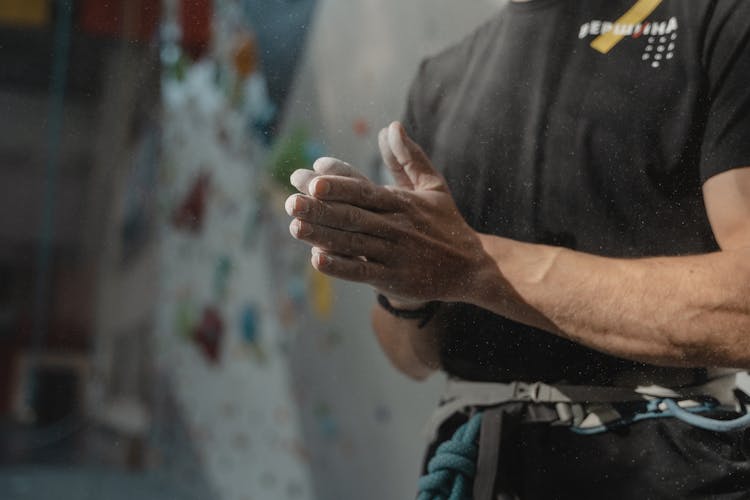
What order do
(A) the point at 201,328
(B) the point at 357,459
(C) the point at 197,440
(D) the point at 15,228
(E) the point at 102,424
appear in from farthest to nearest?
1. (D) the point at 15,228
2. (E) the point at 102,424
3. (A) the point at 201,328
4. (C) the point at 197,440
5. (B) the point at 357,459

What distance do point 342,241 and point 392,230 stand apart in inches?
1.0

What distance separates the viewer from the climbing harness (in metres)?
0.43

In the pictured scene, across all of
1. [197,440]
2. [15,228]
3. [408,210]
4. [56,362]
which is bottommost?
[56,362]

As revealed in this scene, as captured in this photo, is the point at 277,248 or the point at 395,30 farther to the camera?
the point at 277,248

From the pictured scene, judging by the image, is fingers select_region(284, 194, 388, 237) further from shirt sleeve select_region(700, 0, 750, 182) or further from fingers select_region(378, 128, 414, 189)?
shirt sleeve select_region(700, 0, 750, 182)

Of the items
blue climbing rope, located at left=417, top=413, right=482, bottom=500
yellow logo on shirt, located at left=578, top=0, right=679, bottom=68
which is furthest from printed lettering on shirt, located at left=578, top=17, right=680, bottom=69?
blue climbing rope, located at left=417, top=413, right=482, bottom=500

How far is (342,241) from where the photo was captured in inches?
15.3

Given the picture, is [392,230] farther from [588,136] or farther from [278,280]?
[278,280]

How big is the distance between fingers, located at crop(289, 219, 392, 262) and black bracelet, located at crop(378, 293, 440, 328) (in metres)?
0.06

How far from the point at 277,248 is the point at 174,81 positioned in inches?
22.8

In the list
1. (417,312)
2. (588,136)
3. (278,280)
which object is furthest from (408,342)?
(278,280)

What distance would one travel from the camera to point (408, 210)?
40 cm

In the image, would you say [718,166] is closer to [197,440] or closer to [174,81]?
[174,81]

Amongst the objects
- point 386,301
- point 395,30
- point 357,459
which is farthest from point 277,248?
point 386,301
